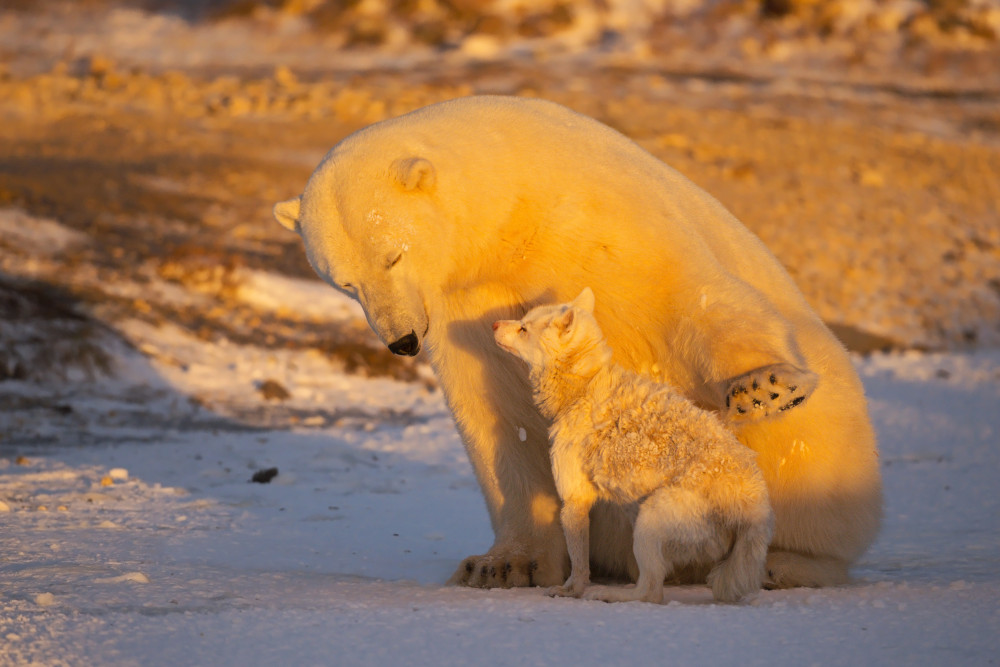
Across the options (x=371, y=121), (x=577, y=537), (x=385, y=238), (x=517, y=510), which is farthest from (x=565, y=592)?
(x=371, y=121)

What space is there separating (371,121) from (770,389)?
16520 millimetres

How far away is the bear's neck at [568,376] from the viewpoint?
4234 mm

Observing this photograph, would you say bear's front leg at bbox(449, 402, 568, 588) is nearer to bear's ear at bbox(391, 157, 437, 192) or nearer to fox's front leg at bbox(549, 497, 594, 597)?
fox's front leg at bbox(549, 497, 594, 597)

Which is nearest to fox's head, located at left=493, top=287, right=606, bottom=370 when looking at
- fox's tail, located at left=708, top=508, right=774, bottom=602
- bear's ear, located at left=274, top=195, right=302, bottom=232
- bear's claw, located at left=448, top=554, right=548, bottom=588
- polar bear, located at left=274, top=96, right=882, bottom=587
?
polar bear, located at left=274, top=96, right=882, bottom=587

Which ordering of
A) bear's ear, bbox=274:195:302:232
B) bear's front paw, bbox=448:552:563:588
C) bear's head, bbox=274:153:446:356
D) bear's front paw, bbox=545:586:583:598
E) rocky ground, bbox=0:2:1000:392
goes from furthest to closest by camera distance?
rocky ground, bbox=0:2:1000:392, bear's ear, bbox=274:195:302:232, bear's front paw, bbox=448:552:563:588, bear's head, bbox=274:153:446:356, bear's front paw, bbox=545:586:583:598

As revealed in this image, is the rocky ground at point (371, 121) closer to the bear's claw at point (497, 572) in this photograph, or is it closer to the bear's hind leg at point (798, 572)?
the bear's claw at point (497, 572)

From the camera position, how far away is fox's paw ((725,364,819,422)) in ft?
12.9

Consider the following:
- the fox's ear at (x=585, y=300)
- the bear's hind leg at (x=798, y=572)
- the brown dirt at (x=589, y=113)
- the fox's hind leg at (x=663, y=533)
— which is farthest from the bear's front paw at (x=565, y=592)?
the brown dirt at (x=589, y=113)

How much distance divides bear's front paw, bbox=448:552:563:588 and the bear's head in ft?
3.41

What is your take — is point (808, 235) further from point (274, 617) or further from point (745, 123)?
point (274, 617)

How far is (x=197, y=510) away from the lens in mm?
5992

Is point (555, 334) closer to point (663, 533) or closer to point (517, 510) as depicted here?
point (663, 533)

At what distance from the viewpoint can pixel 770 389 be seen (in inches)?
155

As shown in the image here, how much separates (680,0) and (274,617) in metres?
30.4
